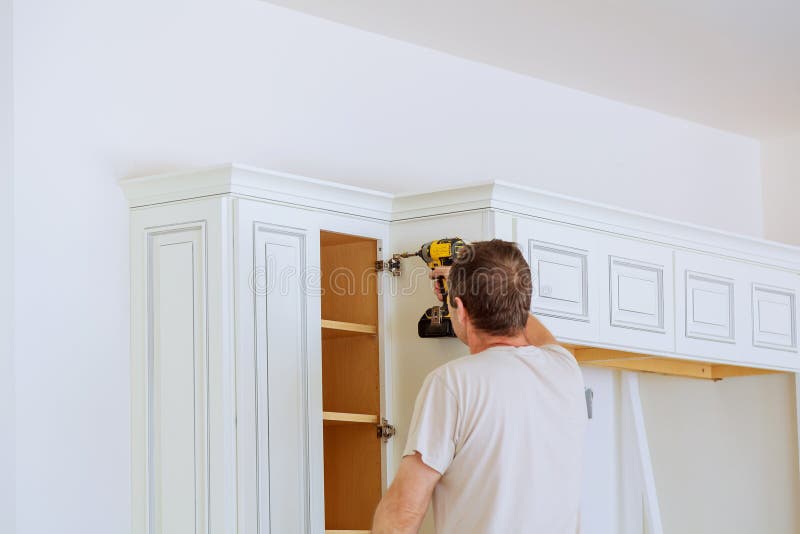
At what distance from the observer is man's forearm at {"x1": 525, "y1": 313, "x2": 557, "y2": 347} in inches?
117

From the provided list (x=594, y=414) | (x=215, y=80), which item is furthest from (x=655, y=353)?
(x=215, y=80)

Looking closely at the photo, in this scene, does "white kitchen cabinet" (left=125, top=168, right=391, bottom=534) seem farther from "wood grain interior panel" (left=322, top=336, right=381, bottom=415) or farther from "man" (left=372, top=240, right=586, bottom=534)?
"man" (left=372, top=240, right=586, bottom=534)

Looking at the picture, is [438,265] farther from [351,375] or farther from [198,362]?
[198,362]

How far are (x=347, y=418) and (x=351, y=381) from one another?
0.70 feet

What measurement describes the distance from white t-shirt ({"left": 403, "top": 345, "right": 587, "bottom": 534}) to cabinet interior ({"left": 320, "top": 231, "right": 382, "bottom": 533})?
1.15 meters

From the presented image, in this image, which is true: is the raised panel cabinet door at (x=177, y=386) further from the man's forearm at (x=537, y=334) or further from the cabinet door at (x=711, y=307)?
the cabinet door at (x=711, y=307)

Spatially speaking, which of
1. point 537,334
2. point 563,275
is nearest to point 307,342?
point 537,334

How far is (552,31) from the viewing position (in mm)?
4398

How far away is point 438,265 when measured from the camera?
358 cm

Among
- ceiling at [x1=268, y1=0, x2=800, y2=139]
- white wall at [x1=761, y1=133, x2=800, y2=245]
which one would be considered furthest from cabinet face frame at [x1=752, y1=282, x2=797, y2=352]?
white wall at [x1=761, y1=133, x2=800, y2=245]

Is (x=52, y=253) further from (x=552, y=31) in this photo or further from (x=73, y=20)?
(x=552, y=31)

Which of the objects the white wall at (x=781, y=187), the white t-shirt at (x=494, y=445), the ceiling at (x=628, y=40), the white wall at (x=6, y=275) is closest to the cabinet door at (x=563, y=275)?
the ceiling at (x=628, y=40)

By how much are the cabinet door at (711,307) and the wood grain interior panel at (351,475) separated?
1.28 metres

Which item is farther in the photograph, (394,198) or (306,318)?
(394,198)
